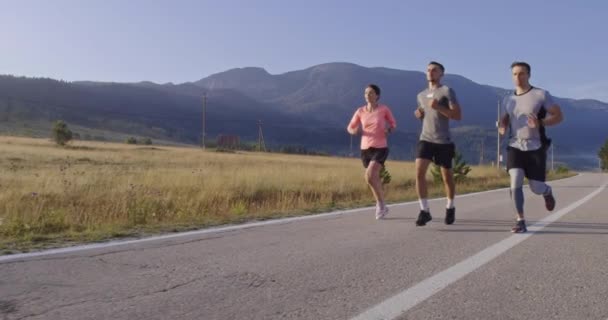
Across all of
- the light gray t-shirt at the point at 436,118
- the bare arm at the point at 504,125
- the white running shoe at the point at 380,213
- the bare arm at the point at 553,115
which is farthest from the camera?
the white running shoe at the point at 380,213

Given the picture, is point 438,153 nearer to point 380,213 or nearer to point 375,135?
point 375,135

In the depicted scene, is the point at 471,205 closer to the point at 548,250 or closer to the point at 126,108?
the point at 548,250

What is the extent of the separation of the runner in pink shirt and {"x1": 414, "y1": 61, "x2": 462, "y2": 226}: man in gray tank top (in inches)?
29.0

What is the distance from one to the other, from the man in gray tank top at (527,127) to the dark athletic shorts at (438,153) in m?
0.73

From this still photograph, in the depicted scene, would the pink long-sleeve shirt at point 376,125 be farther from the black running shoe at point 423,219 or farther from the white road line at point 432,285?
the white road line at point 432,285

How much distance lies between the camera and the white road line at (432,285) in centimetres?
318

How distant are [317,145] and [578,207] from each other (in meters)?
167

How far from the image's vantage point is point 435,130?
6641 mm

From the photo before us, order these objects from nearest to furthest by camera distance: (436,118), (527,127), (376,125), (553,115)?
(553,115), (527,127), (436,118), (376,125)

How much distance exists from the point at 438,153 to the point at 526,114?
3.71ft

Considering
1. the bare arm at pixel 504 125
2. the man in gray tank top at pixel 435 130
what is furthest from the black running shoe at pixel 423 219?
the bare arm at pixel 504 125

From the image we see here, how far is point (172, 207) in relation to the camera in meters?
8.99

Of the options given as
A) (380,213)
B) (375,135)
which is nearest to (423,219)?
(380,213)

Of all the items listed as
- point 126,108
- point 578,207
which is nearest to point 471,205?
point 578,207
